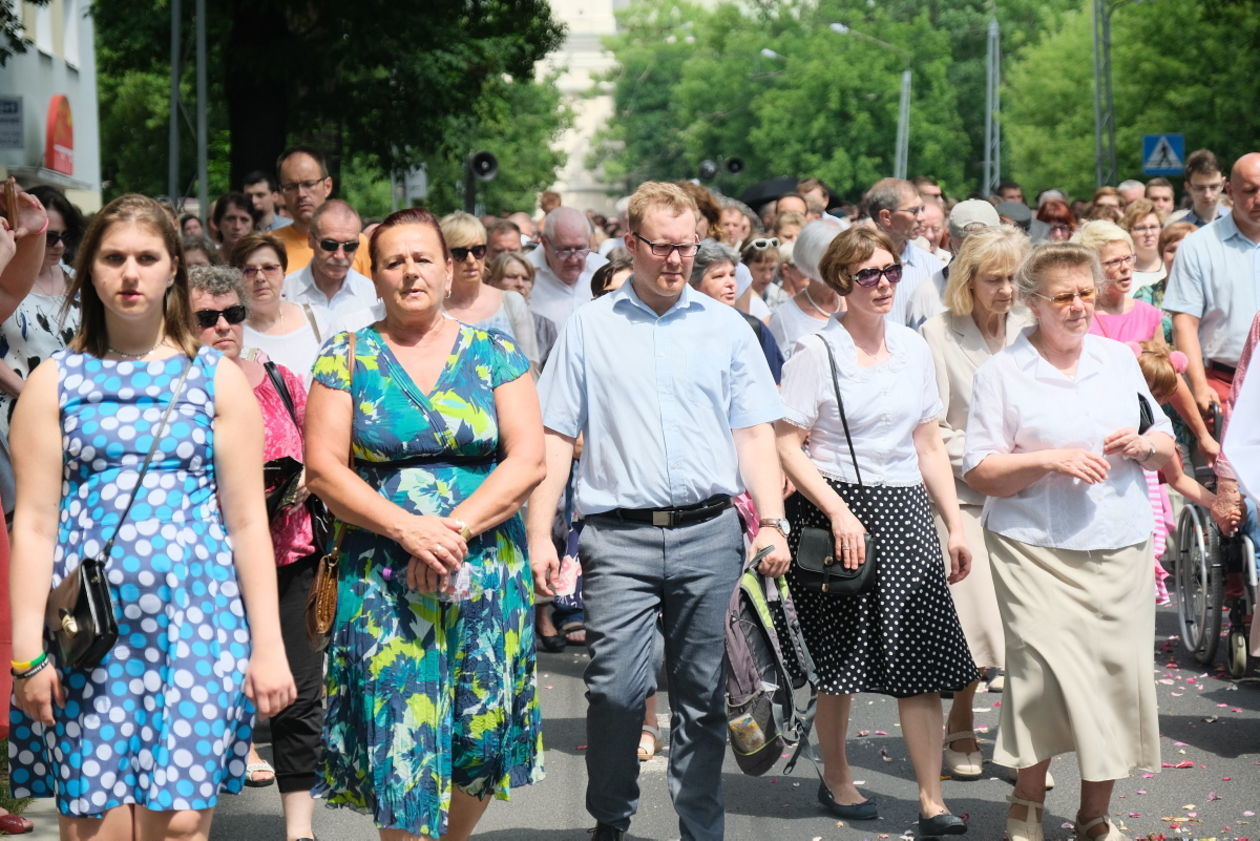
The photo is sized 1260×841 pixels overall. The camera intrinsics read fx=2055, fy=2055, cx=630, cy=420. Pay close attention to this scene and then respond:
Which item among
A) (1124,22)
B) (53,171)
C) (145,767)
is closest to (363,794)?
(145,767)

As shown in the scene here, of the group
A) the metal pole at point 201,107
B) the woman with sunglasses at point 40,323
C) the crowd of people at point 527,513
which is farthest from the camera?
the metal pole at point 201,107

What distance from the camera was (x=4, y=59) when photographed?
45.8ft

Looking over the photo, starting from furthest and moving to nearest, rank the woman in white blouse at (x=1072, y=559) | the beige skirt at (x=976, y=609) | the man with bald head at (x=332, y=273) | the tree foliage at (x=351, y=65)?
the tree foliage at (x=351, y=65) → the man with bald head at (x=332, y=273) → the beige skirt at (x=976, y=609) → the woman in white blouse at (x=1072, y=559)

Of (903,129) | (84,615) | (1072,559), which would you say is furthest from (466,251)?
(903,129)

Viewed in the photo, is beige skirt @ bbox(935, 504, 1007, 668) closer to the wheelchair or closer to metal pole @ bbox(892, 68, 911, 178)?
the wheelchair

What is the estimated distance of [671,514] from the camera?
6141 mm

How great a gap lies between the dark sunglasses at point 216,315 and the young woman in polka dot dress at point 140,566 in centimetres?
179

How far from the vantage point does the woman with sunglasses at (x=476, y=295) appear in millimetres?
9953

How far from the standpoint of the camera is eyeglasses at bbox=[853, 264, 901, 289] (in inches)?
274

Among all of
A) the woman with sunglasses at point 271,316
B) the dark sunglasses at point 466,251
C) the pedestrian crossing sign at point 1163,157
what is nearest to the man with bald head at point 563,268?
the dark sunglasses at point 466,251

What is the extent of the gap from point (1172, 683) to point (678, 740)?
392 centimetres

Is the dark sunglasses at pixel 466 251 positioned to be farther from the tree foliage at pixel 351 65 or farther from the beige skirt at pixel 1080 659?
the tree foliage at pixel 351 65

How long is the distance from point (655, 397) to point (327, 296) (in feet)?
11.2

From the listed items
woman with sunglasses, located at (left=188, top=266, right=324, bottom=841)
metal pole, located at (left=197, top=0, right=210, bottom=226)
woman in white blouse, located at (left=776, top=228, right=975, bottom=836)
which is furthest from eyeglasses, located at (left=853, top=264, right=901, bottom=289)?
metal pole, located at (left=197, top=0, right=210, bottom=226)
